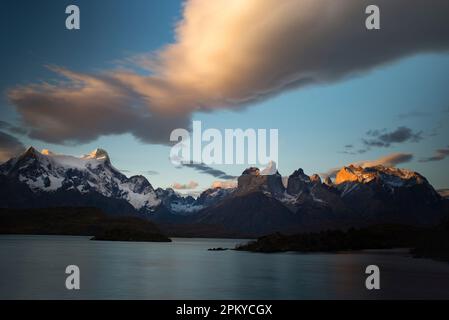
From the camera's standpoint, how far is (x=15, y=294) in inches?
3179

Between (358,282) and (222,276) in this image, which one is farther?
(222,276)

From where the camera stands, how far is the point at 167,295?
85.1 meters
